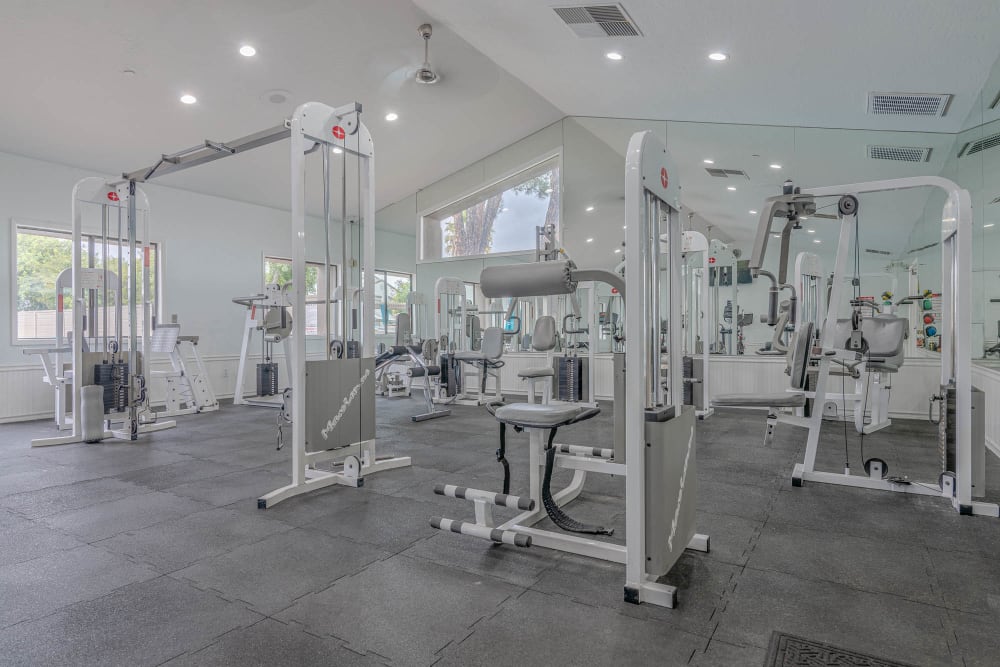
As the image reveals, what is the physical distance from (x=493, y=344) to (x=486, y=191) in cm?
270

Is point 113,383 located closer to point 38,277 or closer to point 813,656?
point 38,277

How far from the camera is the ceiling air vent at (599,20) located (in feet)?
13.8

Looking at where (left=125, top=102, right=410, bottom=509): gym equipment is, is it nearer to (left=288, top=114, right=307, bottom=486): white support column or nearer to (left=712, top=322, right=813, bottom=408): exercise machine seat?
(left=288, top=114, right=307, bottom=486): white support column

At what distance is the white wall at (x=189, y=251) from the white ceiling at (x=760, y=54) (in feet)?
14.0

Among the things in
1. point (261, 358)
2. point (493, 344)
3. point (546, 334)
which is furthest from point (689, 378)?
point (261, 358)

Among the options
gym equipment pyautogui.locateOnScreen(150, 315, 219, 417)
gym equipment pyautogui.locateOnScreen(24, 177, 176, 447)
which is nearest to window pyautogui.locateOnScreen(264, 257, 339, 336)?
gym equipment pyautogui.locateOnScreen(150, 315, 219, 417)

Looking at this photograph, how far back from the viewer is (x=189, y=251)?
736cm

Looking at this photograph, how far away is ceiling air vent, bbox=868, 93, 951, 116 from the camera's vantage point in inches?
175

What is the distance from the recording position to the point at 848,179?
560cm

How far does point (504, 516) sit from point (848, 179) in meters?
5.16

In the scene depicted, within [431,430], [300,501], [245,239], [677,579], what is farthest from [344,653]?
[245,239]

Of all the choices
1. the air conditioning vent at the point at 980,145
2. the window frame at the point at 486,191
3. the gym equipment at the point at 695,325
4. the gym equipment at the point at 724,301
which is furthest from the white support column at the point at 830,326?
the window frame at the point at 486,191

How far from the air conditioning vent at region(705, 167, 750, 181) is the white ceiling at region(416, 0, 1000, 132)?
533mm

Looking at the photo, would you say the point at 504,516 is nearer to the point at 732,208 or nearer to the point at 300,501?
the point at 300,501
